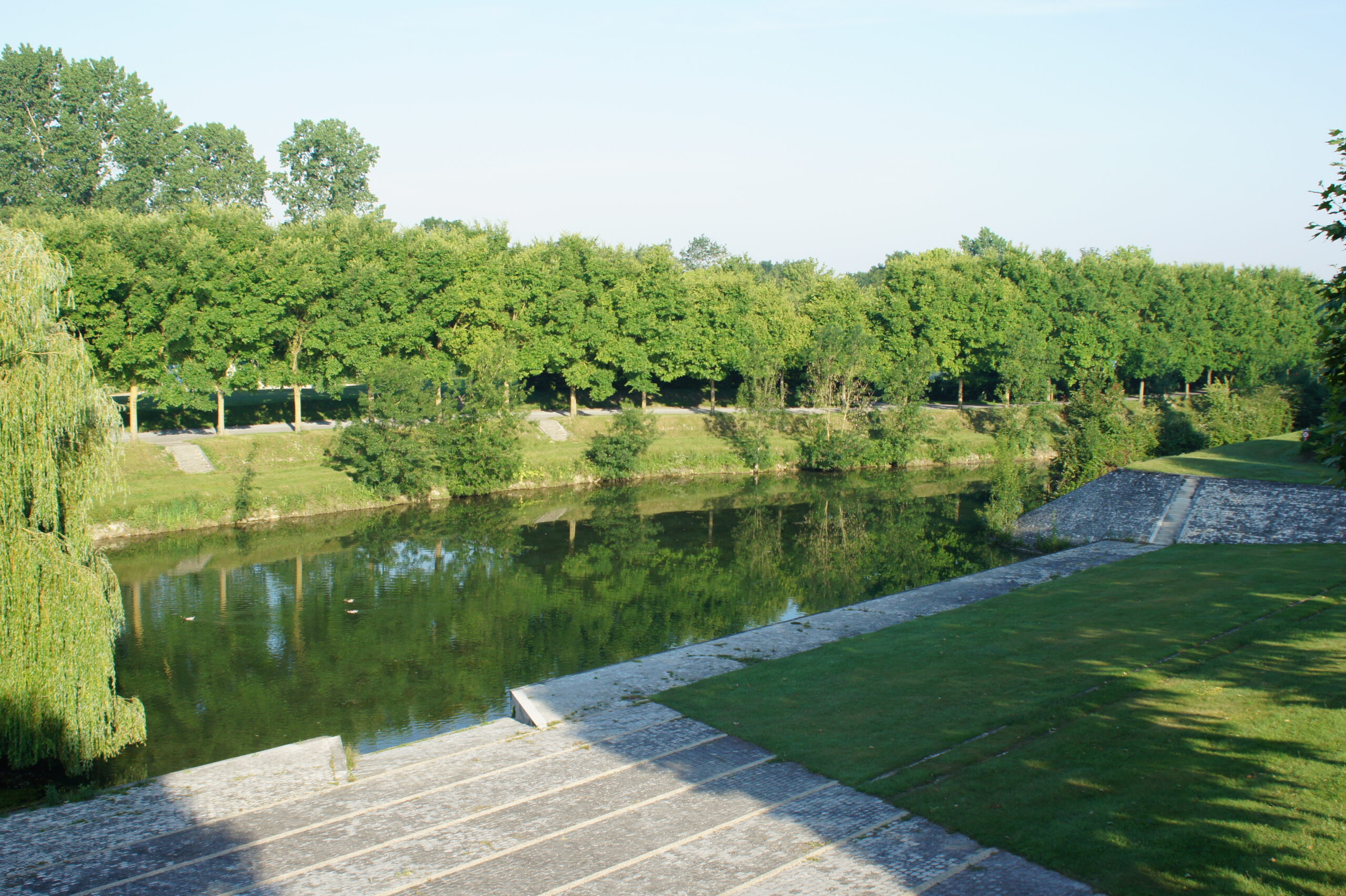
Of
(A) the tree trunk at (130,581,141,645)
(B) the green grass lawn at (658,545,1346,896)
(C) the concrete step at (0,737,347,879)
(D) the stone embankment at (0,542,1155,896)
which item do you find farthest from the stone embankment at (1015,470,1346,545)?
(A) the tree trunk at (130,581,141,645)

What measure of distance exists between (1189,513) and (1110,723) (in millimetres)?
21853

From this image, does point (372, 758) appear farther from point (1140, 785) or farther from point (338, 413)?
point (338, 413)

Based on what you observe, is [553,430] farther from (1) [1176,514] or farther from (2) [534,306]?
(1) [1176,514]

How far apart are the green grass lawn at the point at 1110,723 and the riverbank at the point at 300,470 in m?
21.8

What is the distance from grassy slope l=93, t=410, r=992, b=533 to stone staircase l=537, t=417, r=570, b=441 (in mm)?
413

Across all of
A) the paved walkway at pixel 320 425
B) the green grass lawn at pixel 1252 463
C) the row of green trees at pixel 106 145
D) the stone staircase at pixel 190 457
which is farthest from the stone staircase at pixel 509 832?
the row of green trees at pixel 106 145

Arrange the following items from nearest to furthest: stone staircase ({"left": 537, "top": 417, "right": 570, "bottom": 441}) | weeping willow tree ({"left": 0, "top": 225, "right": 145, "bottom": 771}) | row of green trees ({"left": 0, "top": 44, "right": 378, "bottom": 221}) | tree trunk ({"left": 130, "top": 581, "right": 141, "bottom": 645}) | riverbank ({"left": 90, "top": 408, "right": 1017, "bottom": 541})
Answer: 1. weeping willow tree ({"left": 0, "top": 225, "right": 145, "bottom": 771})
2. tree trunk ({"left": 130, "top": 581, "right": 141, "bottom": 645})
3. riverbank ({"left": 90, "top": 408, "right": 1017, "bottom": 541})
4. stone staircase ({"left": 537, "top": 417, "right": 570, "bottom": 441})
5. row of green trees ({"left": 0, "top": 44, "right": 378, "bottom": 221})

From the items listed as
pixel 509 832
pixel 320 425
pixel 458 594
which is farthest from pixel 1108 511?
pixel 320 425

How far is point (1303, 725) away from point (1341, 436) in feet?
15.0

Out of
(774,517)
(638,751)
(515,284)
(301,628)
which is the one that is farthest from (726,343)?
(638,751)

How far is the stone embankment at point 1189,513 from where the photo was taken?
98.3 feet

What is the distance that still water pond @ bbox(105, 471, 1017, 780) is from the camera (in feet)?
65.2

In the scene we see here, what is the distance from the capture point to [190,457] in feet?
132

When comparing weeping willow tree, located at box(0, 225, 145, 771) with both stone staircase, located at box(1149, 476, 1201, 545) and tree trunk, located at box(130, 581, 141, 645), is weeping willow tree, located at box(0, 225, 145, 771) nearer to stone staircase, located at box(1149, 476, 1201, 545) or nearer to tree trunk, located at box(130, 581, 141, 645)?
tree trunk, located at box(130, 581, 141, 645)
